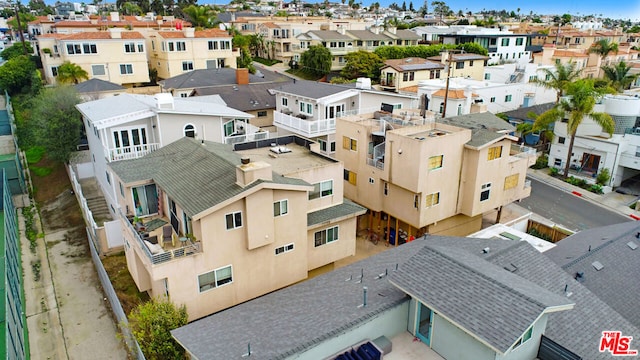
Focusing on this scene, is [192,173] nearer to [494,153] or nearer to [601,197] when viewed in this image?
[494,153]

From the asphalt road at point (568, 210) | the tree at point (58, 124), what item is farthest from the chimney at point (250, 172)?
the asphalt road at point (568, 210)

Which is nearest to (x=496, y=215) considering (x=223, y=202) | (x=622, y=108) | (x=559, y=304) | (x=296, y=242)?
(x=622, y=108)

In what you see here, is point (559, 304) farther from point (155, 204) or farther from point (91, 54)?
point (91, 54)

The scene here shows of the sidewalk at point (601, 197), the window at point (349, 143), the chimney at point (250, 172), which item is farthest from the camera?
the sidewalk at point (601, 197)

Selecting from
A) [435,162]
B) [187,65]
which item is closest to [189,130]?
[435,162]

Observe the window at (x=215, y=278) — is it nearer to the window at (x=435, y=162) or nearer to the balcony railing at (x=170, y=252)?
the balcony railing at (x=170, y=252)
